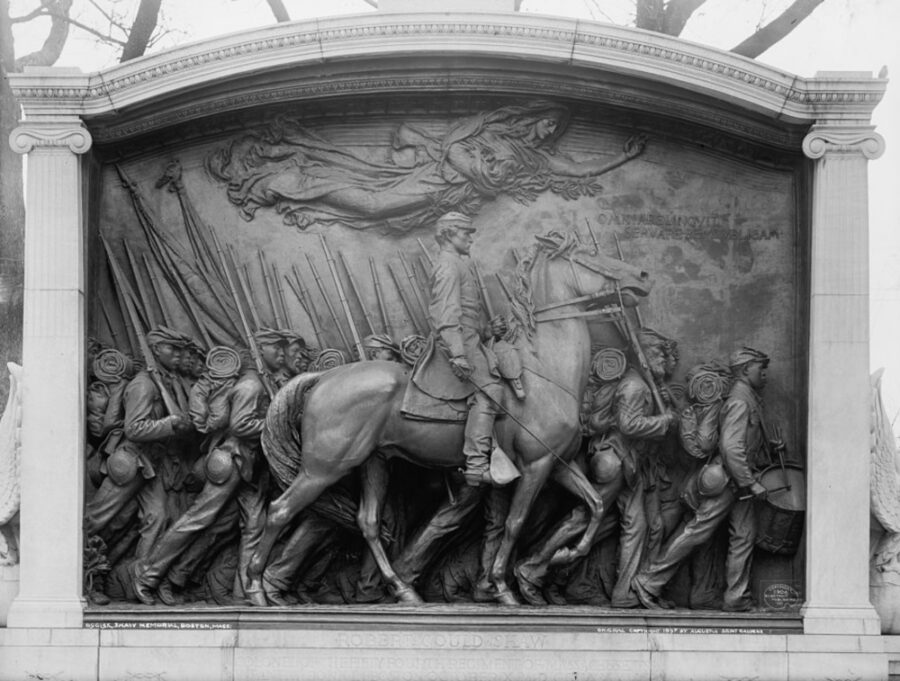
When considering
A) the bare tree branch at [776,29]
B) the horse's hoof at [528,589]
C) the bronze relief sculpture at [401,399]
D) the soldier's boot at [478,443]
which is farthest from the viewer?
the bare tree branch at [776,29]

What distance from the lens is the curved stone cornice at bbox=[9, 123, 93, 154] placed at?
1616cm

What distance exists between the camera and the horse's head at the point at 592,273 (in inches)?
640

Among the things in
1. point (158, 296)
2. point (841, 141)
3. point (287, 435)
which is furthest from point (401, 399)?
point (841, 141)

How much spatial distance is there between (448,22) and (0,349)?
22.0 feet

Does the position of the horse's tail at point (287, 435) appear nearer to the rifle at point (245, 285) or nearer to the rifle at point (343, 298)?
the rifle at point (343, 298)

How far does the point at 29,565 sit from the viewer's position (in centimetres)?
1597

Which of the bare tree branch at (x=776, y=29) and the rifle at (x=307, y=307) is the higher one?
the bare tree branch at (x=776, y=29)

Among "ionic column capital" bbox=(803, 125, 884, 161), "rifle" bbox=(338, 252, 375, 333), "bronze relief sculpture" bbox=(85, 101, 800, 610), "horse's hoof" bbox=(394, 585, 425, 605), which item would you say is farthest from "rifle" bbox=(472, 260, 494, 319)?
"ionic column capital" bbox=(803, 125, 884, 161)

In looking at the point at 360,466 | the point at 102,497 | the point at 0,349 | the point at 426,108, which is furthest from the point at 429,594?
the point at 0,349

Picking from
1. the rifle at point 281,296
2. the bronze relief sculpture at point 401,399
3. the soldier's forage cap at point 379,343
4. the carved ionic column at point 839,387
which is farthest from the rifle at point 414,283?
the carved ionic column at point 839,387

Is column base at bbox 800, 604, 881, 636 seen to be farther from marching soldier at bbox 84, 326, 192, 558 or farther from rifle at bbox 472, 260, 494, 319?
marching soldier at bbox 84, 326, 192, 558

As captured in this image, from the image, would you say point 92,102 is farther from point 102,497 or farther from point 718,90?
point 718,90

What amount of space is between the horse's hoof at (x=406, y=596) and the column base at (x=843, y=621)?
2983mm

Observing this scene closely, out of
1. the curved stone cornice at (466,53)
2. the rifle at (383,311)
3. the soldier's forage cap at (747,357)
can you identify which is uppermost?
the curved stone cornice at (466,53)
